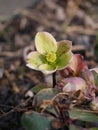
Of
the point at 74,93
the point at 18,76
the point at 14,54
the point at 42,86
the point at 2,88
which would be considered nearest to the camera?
the point at 74,93

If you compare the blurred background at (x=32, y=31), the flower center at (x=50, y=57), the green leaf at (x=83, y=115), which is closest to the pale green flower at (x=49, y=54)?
the flower center at (x=50, y=57)

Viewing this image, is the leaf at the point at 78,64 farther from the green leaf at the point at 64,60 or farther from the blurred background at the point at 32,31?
the blurred background at the point at 32,31

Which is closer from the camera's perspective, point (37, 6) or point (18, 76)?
point (18, 76)

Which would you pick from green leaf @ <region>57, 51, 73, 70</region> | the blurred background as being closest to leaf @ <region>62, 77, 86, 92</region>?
green leaf @ <region>57, 51, 73, 70</region>

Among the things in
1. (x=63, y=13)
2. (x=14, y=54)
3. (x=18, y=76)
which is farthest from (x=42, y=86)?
(x=63, y=13)

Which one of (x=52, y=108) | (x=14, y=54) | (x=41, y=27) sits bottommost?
(x=52, y=108)

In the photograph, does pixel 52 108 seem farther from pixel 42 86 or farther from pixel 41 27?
pixel 41 27

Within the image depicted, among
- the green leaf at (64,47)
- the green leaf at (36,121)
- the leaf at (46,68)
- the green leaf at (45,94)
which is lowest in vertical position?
the green leaf at (36,121)
